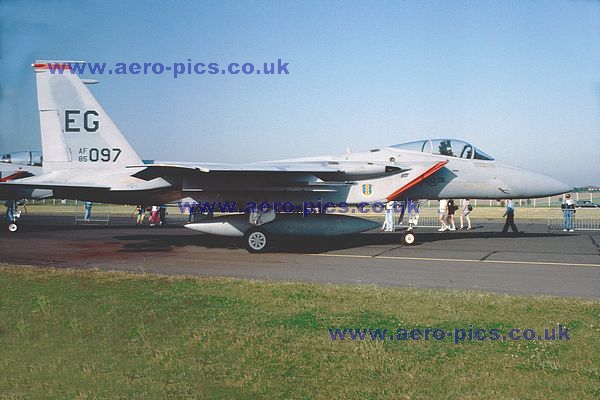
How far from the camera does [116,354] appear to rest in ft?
17.0

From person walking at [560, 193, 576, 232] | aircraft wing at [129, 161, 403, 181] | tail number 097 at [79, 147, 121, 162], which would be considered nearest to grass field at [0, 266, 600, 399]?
aircraft wing at [129, 161, 403, 181]

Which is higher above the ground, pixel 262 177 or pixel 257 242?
pixel 262 177

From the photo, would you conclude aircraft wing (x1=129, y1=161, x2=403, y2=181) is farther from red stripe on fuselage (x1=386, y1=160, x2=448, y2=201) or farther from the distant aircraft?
red stripe on fuselage (x1=386, y1=160, x2=448, y2=201)

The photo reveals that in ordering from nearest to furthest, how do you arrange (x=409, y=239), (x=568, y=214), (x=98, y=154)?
(x=98, y=154)
(x=409, y=239)
(x=568, y=214)

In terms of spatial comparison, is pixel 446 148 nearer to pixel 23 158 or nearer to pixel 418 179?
pixel 418 179

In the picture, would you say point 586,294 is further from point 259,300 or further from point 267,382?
point 267,382

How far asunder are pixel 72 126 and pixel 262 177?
597cm

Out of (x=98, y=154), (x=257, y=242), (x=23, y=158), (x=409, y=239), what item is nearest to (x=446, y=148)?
(x=409, y=239)

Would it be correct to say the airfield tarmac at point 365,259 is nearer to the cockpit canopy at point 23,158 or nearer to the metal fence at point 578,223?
the cockpit canopy at point 23,158

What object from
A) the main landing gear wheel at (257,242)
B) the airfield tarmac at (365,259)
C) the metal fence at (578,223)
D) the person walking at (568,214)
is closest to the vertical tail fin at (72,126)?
the airfield tarmac at (365,259)

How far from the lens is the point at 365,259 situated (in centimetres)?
1277

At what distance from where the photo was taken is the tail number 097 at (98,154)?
15.5 metres

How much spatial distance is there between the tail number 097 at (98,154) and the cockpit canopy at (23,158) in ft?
27.1

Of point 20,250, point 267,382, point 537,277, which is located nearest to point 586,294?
point 537,277
